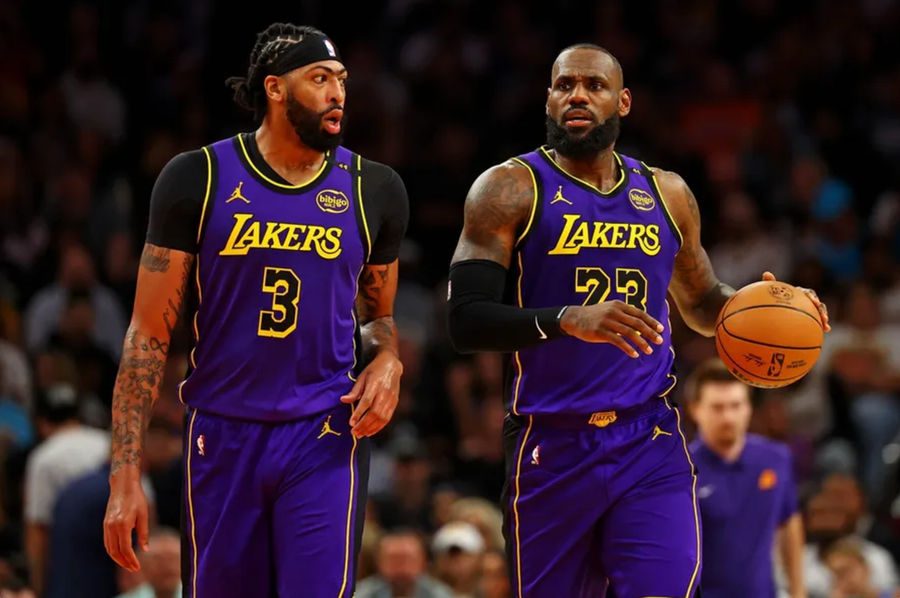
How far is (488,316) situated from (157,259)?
4.38 feet

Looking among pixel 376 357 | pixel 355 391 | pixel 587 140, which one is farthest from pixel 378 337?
pixel 587 140

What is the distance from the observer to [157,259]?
600 centimetres

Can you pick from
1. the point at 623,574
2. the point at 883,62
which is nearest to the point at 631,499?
the point at 623,574

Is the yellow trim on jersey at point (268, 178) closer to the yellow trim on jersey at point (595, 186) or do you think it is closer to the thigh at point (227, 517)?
the thigh at point (227, 517)

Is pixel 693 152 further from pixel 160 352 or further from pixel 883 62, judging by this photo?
pixel 160 352

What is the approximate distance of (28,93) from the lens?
1570 centimetres

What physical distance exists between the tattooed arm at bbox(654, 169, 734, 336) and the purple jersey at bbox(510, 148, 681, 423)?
23 cm

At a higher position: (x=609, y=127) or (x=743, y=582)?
(x=609, y=127)

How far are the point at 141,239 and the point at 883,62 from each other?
7909 millimetres

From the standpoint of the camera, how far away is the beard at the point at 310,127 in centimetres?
618

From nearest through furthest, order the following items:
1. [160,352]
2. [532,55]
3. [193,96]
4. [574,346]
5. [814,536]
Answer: [160,352] → [574,346] → [814,536] → [193,96] → [532,55]

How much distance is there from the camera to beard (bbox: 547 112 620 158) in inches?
265

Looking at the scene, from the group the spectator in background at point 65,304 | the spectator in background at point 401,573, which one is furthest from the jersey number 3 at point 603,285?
the spectator in background at point 65,304

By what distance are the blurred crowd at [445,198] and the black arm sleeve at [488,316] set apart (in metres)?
4.40
